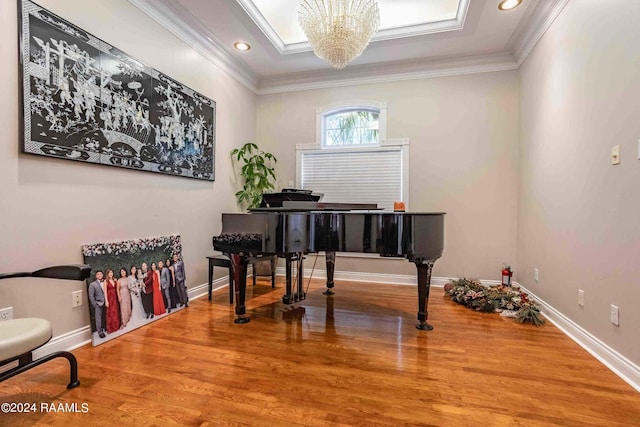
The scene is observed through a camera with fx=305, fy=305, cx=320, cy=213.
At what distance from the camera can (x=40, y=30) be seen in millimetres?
1964

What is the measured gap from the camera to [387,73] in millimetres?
4172

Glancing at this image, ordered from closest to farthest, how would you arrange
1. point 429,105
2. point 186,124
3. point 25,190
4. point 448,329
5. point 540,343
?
point 25,190 < point 540,343 < point 448,329 < point 186,124 < point 429,105

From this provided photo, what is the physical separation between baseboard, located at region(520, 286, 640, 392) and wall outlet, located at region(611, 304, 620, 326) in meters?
0.18

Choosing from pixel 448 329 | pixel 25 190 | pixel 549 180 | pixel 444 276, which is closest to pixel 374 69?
pixel 549 180

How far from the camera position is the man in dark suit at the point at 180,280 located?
303 centimetres

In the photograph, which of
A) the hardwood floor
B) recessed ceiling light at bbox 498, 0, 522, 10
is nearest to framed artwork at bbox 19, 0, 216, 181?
the hardwood floor

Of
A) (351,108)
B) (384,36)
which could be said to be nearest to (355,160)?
A: (351,108)

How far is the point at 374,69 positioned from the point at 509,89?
1.71 m

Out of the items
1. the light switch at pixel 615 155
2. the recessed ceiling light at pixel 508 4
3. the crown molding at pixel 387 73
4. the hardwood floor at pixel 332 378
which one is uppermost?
the recessed ceiling light at pixel 508 4

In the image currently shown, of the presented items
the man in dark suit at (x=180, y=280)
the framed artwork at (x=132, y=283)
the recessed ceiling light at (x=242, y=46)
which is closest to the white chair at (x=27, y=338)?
the framed artwork at (x=132, y=283)

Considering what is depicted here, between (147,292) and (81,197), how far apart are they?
961 millimetres

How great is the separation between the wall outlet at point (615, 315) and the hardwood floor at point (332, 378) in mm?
305

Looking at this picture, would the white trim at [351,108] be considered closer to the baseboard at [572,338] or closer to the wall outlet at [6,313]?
the baseboard at [572,338]

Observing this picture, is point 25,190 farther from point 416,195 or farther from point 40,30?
point 416,195
